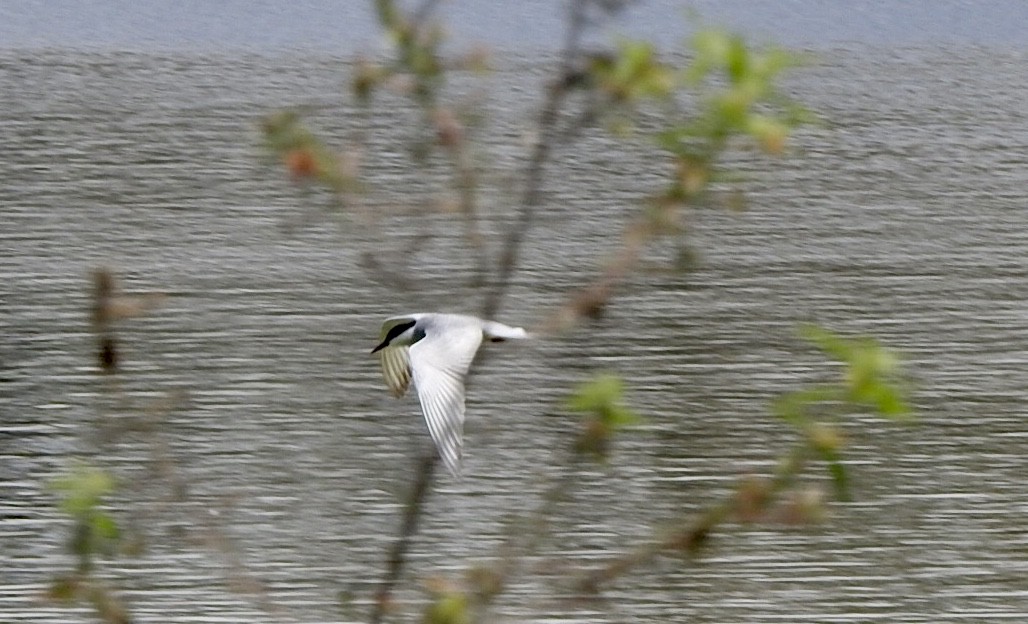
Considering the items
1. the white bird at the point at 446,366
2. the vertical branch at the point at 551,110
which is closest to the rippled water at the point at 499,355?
the white bird at the point at 446,366

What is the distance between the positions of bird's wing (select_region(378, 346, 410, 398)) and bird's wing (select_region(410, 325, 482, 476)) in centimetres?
47

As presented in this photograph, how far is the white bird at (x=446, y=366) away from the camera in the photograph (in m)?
1.56

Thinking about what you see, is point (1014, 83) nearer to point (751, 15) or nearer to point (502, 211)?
point (751, 15)

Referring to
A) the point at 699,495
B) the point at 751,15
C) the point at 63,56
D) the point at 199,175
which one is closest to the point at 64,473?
the point at 699,495

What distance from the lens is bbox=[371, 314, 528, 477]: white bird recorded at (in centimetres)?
156

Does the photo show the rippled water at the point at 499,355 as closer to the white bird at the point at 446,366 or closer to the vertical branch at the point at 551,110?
the white bird at the point at 446,366

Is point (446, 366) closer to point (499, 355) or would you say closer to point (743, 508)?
point (743, 508)

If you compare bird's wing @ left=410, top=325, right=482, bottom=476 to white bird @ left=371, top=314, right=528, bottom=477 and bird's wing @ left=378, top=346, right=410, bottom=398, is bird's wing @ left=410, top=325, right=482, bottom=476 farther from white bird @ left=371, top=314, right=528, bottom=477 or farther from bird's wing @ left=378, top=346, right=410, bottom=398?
bird's wing @ left=378, top=346, right=410, bottom=398

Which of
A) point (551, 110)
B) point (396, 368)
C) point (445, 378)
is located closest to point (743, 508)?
point (551, 110)

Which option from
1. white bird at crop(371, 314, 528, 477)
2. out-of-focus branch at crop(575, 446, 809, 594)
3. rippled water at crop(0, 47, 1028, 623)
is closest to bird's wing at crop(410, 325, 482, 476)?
white bird at crop(371, 314, 528, 477)

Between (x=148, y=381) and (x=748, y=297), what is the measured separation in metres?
1.14

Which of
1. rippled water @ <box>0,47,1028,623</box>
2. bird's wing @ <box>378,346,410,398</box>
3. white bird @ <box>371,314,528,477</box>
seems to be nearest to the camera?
white bird @ <box>371,314,528,477</box>

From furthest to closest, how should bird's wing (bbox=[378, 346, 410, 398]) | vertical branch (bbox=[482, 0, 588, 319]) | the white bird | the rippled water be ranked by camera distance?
the rippled water, bird's wing (bbox=[378, 346, 410, 398]), the white bird, vertical branch (bbox=[482, 0, 588, 319])

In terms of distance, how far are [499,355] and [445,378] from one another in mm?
1413
